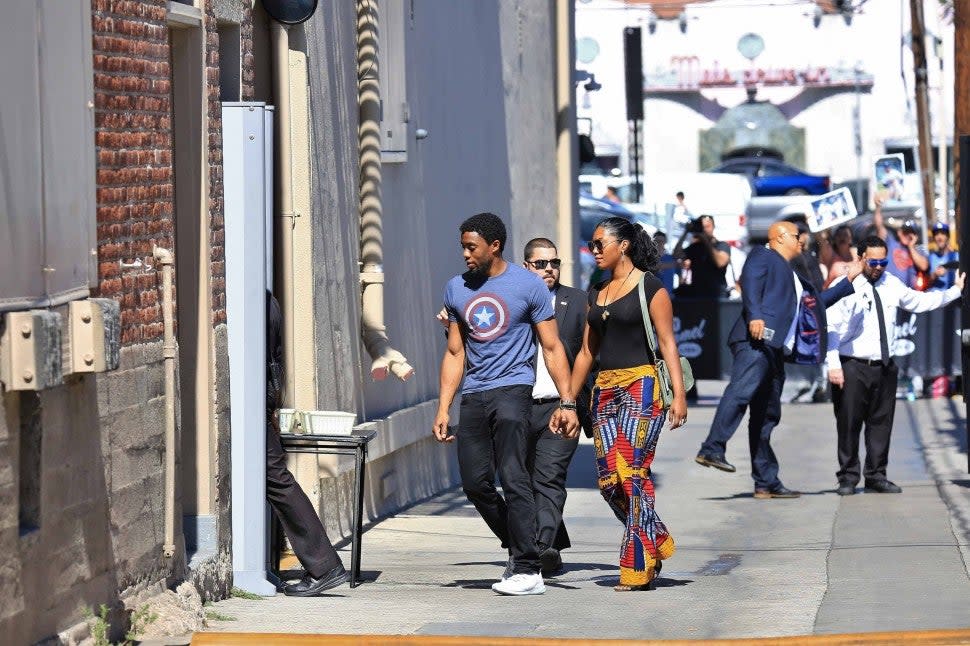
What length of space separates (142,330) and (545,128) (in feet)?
37.6

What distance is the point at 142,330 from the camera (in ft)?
25.7

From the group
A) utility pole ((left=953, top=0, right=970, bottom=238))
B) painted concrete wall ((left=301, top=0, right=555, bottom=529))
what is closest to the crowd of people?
painted concrete wall ((left=301, top=0, right=555, bottom=529))

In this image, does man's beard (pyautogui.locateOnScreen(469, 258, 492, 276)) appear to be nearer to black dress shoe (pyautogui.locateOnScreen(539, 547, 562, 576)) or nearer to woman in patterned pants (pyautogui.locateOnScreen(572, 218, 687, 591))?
woman in patterned pants (pyautogui.locateOnScreen(572, 218, 687, 591))

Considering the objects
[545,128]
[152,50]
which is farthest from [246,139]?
[545,128]

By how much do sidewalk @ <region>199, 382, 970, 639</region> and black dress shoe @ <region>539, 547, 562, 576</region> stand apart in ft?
0.21

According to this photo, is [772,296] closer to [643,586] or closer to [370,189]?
[370,189]

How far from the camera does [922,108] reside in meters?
29.5

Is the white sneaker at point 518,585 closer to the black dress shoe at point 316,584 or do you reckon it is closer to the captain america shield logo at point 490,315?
the black dress shoe at point 316,584

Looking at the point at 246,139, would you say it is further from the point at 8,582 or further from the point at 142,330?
the point at 8,582

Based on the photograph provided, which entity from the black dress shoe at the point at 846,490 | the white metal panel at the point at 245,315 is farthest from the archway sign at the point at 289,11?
the black dress shoe at the point at 846,490

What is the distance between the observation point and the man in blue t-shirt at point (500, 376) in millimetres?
8984

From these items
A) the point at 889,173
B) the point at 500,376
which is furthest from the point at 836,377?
the point at 889,173

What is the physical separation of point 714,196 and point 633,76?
7.66 meters

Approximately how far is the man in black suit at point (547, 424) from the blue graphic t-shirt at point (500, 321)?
21.2 inches
